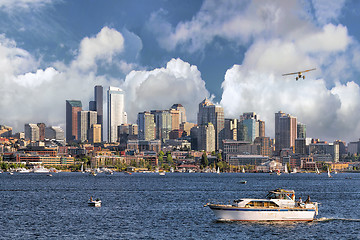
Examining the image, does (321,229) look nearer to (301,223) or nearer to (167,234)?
(301,223)

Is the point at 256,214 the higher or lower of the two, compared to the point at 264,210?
lower

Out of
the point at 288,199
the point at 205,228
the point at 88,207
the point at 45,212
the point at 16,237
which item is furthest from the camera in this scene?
the point at 88,207

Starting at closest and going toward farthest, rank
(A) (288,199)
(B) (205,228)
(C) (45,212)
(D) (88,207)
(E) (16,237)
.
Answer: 1. (E) (16,237)
2. (B) (205,228)
3. (A) (288,199)
4. (C) (45,212)
5. (D) (88,207)

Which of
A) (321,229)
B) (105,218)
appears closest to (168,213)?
(105,218)

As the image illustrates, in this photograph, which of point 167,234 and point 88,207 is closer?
point 167,234
